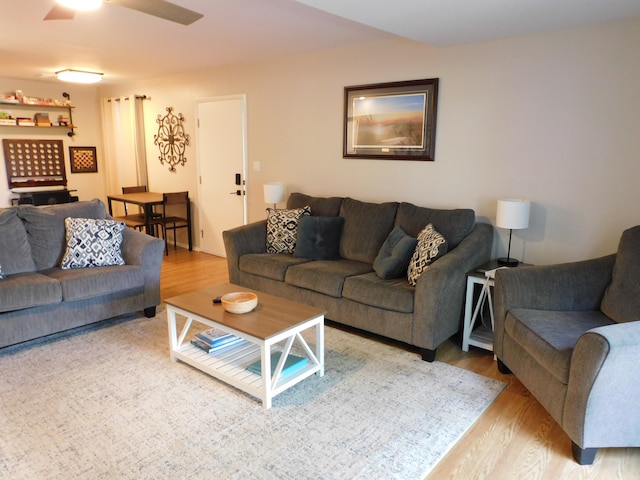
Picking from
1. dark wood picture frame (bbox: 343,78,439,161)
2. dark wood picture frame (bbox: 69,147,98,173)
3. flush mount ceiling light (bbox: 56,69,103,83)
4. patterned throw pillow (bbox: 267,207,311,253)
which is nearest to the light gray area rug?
patterned throw pillow (bbox: 267,207,311,253)

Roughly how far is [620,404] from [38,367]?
3271 millimetres

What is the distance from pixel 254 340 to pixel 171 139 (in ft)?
15.1

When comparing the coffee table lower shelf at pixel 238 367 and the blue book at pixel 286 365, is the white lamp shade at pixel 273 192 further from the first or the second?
the blue book at pixel 286 365

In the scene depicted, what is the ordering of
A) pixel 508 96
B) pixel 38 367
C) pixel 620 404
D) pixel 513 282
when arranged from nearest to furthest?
pixel 620 404 → pixel 513 282 → pixel 38 367 → pixel 508 96

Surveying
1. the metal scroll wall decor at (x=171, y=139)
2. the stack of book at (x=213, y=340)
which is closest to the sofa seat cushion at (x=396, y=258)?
the stack of book at (x=213, y=340)

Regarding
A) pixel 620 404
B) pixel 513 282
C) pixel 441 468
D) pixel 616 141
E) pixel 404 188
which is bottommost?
pixel 441 468

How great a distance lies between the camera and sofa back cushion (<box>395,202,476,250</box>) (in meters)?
3.38

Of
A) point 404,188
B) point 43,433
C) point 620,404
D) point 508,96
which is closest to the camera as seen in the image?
point 620,404

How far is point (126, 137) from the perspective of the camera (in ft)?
22.5

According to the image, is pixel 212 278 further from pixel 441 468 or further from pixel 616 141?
pixel 616 141

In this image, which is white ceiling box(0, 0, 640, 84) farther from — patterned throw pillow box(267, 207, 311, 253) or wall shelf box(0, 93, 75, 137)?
patterned throw pillow box(267, 207, 311, 253)

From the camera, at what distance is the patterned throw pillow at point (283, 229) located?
13.5 ft

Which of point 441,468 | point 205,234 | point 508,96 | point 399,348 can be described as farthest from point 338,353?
point 205,234

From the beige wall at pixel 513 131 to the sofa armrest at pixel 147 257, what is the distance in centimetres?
173
